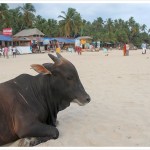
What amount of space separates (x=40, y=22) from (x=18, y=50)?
3960 cm

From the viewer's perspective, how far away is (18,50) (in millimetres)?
44594

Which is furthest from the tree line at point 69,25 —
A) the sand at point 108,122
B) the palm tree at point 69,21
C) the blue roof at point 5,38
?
the sand at point 108,122

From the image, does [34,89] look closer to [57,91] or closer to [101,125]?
[57,91]

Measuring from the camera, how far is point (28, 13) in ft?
239

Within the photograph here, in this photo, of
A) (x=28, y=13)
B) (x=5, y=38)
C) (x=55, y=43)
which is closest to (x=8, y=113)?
(x=5, y=38)

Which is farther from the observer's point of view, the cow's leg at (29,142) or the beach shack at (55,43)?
the beach shack at (55,43)

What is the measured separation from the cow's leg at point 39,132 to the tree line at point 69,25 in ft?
194

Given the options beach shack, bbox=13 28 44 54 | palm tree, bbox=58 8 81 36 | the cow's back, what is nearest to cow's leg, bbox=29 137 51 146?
the cow's back

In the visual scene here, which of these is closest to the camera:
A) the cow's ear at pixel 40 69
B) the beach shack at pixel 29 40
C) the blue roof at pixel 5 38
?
the cow's ear at pixel 40 69

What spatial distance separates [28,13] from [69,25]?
1468cm

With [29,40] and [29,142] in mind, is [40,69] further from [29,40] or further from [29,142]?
[29,40]

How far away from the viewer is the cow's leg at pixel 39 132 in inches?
176

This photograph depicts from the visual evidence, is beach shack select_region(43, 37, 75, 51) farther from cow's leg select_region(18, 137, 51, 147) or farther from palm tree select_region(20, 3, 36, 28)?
cow's leg select_region(18, 137, 51, 147)

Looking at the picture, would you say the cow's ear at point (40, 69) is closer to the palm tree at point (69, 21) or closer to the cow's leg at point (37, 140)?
the cow's leg at point (37, 140)
